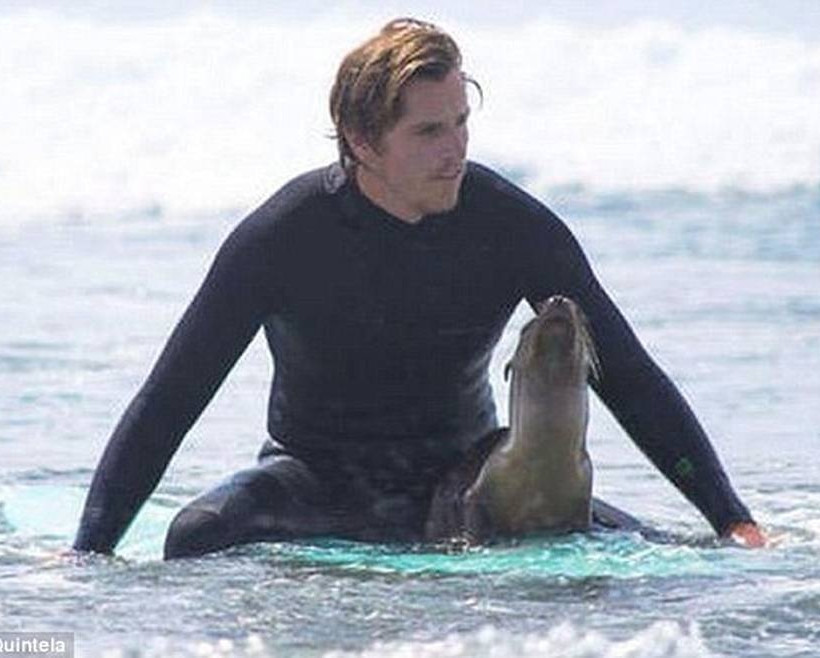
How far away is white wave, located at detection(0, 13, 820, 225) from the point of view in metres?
18.3

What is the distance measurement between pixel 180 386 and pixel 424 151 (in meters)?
0.69

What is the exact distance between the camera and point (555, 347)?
231 inches

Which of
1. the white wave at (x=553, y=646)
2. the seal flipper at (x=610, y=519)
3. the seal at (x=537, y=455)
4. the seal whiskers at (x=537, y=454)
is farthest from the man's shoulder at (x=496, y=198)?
the white wave at (x=553, y=646)

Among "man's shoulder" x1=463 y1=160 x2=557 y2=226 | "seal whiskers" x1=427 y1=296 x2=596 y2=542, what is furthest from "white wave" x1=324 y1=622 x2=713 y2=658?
"man's shoulder" x1=463 y1=160 x2=557 y2=226

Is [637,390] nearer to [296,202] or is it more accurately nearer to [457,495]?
[457,495]

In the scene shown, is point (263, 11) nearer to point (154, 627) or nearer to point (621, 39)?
point (621, 39)

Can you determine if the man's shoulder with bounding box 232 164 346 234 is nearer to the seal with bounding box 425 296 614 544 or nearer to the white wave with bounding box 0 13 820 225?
the seal with bounding box 425 296 614 544

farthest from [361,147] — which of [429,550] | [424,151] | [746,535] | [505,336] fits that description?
[505,336]

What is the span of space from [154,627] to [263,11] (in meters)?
18.6

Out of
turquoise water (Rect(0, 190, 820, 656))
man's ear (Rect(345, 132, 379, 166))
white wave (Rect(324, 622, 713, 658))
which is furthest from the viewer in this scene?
man's ear (Rect(345, 132, 379, 166))

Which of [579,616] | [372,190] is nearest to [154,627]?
[579,616]

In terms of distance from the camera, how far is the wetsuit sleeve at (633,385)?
A: 6.20m

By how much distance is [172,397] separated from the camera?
6.14 metres

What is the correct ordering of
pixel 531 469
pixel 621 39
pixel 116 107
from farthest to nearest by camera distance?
pixel 621 39, pixel 116 107, pixel 531 469
